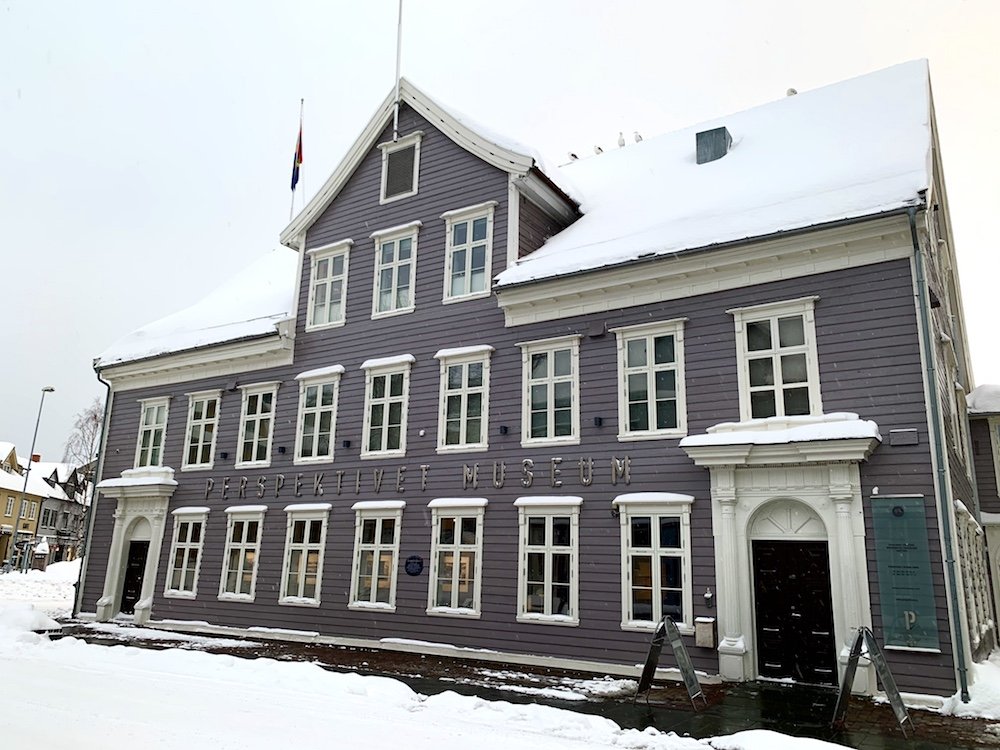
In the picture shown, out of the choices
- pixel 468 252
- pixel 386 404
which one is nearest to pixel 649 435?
pixel 468 252

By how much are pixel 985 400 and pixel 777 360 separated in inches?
421

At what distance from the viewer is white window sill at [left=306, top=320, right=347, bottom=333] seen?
20844 millimetres

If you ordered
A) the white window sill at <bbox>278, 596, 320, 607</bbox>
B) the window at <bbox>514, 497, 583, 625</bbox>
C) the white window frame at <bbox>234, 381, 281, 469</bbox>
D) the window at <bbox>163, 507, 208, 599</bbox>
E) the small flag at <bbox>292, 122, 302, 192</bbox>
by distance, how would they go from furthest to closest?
the small flag at <bbox>292, 122, 302, 192</bbox> → the window at <bbox>163, 507, 208, 599</bbox> → the white window frame at <bbox>234, 381, 281, 469</bbox> → the white window sill at <bbox>278, 596, 320, 607</bbox> → the window at <bbox>514, 497, 583, 625</bbox>

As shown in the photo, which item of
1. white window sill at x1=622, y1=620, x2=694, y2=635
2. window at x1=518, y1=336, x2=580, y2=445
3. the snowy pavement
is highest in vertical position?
window at x1=518, y1=336, x2=580, y2=445

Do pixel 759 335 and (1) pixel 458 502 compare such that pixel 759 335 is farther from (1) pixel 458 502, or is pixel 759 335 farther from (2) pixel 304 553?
(2) pixel 304 553

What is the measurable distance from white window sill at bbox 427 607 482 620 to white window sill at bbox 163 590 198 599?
8.48 meters

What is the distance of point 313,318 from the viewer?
2159 centimetres

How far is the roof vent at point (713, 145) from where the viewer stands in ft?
61.8

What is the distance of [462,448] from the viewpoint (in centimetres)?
1748

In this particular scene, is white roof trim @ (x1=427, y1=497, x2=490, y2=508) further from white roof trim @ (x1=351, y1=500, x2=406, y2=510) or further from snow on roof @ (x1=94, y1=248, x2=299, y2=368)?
snow on roof @ (x1=94, y1=248, x2=299, y2=368)

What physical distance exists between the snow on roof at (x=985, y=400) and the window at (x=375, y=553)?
614 inches

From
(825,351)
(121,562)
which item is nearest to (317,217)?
(121,562)

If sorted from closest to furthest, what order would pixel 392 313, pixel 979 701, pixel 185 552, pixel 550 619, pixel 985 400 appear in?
Answer: pixel 979 701 → pixel 550 619 → pixel 392 313 → pixel 985 400 → pixel 185 552

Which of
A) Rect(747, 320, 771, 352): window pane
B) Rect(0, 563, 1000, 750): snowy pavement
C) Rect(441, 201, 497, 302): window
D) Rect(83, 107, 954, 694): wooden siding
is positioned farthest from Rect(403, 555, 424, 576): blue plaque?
Rect(747, 320, 771, 352): window pane
